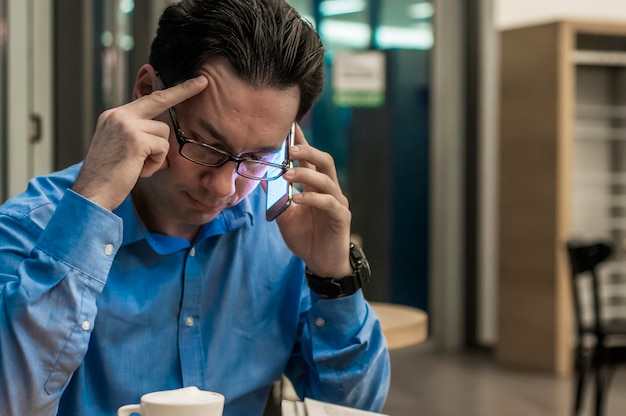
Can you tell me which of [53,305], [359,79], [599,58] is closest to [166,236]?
[53,305]

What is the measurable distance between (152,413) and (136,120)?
41 centimetres

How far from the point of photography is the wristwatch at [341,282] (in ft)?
4.62

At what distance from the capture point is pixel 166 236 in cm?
135

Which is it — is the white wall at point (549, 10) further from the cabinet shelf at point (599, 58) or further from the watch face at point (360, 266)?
the watch face at point (360, 266)

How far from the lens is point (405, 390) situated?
15.7ft

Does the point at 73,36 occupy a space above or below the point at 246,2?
above

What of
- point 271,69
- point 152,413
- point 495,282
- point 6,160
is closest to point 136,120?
point 271,69

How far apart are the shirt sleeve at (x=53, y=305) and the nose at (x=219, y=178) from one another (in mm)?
167

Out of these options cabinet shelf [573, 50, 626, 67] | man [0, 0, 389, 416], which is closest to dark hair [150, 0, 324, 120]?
man [0, 0, 389, 416]

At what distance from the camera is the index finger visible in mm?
1211

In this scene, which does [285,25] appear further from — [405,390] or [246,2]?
[405,390]

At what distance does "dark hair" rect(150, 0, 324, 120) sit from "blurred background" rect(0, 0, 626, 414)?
166 inches

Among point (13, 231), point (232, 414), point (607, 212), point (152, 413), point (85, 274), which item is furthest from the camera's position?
point (607, 212)

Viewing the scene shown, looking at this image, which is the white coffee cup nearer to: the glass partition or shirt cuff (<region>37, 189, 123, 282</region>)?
shirt cuff (<region>37, 189, 123, 282</region>)
